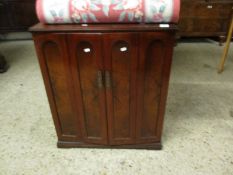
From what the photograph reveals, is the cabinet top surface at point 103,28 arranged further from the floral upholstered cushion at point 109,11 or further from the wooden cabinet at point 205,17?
the wooden cabinet at point 205,17

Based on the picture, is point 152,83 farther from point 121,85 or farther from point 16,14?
point 16,14

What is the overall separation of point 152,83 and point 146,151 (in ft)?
1.64

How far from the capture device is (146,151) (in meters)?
1.31

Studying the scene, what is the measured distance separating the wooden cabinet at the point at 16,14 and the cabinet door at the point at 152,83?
266 cm

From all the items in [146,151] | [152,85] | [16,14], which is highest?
[16,14]

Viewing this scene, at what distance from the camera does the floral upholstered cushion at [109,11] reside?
92 cm

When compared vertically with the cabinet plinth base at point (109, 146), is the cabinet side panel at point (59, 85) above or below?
above

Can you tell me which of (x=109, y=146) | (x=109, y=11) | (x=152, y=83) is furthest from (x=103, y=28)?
(x=109, y=146)

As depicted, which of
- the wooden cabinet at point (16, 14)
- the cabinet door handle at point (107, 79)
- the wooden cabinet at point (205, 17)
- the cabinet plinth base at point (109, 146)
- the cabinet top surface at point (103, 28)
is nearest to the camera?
the cabinet top surface at point (103, 28)

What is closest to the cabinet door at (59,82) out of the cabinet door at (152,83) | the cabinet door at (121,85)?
the cabinet door at (121,85)

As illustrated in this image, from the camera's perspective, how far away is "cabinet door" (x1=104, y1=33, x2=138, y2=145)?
0.96m

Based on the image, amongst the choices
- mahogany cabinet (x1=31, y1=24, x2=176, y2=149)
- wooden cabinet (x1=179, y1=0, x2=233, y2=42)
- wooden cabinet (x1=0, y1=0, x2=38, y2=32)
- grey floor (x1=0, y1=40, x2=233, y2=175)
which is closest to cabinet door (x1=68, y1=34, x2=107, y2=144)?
mahogany cabinet (x1=31, y1=24, x2=176, y2=149)

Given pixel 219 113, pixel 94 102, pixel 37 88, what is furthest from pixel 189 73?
pixel 37 88

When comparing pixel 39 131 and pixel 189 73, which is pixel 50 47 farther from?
pixel 189 73
